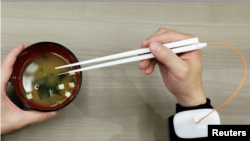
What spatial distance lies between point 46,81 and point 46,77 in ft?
0.05

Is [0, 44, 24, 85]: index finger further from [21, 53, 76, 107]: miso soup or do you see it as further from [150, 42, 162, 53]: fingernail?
[150, 42, 162, 53]: fingernail

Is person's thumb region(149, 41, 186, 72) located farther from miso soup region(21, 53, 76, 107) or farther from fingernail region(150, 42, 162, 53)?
miso soup region(21, 53, 76, 107)

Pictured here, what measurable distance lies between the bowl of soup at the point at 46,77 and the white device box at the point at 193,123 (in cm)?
44

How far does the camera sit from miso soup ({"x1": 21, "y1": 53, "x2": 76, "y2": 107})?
2.27 ft

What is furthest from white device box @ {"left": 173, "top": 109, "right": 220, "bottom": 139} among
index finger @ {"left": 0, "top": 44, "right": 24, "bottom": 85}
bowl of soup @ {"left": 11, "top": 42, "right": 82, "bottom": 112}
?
index finger @ {"left": 0, "top": 44, "right": 24, "bottom": 85}

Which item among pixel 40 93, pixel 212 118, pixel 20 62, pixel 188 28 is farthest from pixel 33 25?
pixel 212 118

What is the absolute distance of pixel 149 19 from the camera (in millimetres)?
875

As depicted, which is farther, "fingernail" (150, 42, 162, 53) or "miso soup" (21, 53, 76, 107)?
"miso soup" (21, 53, 76, 107)

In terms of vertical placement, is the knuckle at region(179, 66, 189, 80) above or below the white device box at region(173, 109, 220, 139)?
above

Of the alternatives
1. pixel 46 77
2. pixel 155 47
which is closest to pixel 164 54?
pixel 155 47

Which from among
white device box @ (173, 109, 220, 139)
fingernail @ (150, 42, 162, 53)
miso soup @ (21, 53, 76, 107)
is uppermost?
fingernail @ (150, 42, 162, 53)

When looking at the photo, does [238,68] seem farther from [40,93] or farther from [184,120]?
[40,93]

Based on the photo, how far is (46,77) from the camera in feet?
2.31

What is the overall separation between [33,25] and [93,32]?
28 centimetres
